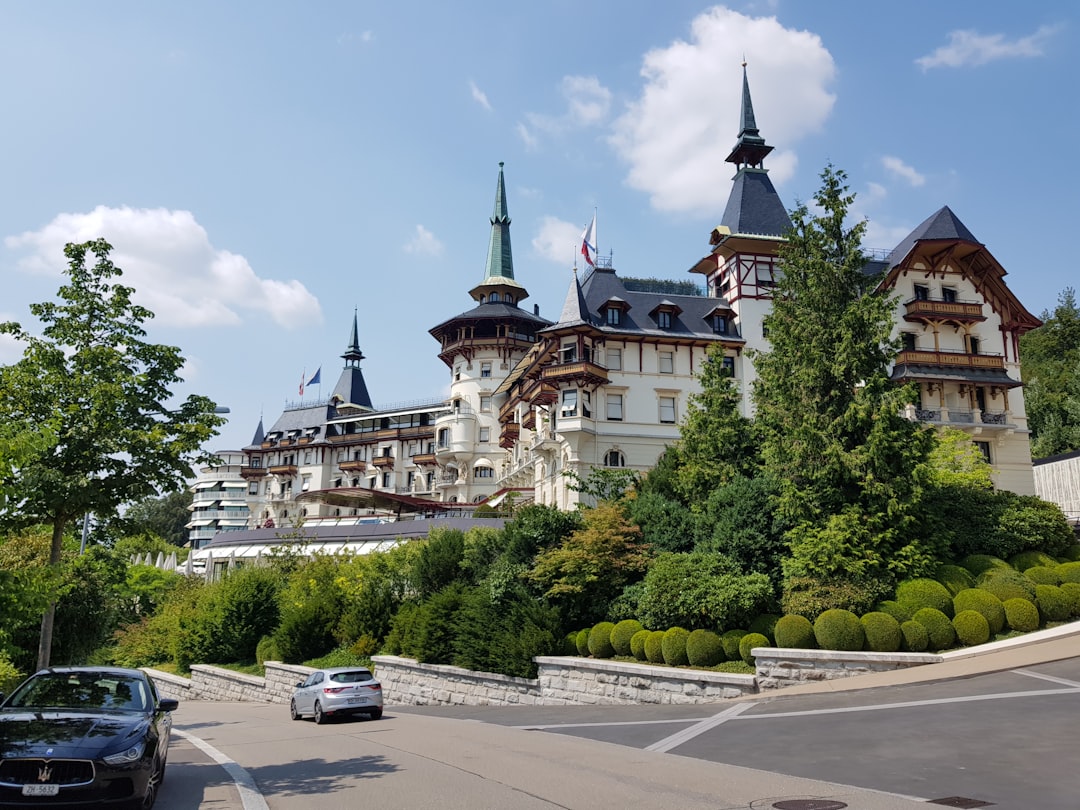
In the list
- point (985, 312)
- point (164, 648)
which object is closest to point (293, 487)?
point (164, 648)

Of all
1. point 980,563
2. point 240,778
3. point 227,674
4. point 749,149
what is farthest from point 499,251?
point 240,778

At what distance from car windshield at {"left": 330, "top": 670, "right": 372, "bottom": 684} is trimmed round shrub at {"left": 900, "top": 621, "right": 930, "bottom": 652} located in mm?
13882

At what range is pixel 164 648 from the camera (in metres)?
44.2

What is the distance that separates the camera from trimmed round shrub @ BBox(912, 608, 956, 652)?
2081 centimetres

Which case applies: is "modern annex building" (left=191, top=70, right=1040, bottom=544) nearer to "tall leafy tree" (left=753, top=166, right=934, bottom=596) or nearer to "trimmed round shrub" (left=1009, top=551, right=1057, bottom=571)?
"tall leafy tree" (left=753, top=166, right=934, bottom=596)

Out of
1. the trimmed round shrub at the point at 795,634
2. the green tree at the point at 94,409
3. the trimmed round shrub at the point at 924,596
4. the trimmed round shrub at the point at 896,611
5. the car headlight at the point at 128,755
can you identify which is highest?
the green tree at the point at 94,409

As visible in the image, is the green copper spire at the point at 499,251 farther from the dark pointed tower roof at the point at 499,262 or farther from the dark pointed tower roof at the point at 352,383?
the dark pointed tower roof at the point at 352,383

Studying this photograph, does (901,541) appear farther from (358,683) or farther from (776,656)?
(358,683)

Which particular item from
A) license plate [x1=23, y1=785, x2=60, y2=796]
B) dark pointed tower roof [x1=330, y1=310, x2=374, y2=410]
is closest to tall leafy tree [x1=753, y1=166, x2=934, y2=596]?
license plate [x1=23, y1=785, x2=60, y2=796]

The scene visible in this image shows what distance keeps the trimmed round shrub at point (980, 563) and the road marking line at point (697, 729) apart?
10.7 meters

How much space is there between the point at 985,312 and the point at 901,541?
3546cm

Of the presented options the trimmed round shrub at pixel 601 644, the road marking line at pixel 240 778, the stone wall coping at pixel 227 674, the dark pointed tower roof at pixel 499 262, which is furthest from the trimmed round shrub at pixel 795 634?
the dark pointed tower roof at pixel 499 262

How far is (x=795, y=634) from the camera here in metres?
21.0

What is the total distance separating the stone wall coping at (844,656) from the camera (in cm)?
1975
